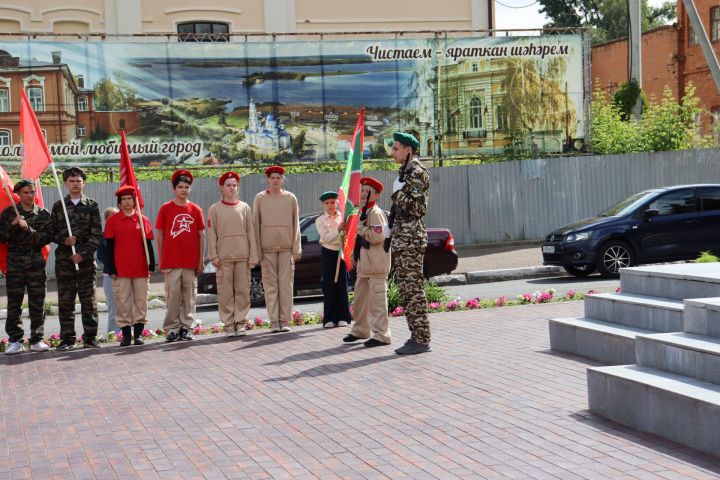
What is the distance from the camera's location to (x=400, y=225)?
10.5 meters

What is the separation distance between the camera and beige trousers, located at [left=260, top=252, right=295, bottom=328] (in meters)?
12.9

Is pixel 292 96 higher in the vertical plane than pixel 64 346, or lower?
higher

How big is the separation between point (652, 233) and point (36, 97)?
14.8m

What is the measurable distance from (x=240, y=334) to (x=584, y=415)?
Result: 20.0 feet

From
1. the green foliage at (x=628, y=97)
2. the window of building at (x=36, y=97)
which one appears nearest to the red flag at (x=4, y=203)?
the window of building at (x=36, y=97)

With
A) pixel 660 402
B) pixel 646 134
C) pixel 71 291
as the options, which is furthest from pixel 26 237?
pixel 646 134

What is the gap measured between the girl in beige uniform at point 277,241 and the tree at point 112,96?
46.6 feet

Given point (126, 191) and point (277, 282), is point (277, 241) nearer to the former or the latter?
point (277, 282)

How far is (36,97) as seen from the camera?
25.9m

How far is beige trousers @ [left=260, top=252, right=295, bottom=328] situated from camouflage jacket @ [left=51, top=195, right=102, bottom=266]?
6.44ft

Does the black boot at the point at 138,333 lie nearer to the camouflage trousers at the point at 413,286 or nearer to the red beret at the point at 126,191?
the red beret at the point at 126,191

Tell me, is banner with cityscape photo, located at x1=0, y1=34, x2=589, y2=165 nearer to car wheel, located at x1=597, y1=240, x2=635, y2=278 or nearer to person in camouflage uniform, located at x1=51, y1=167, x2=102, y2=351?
car wheel, located at x1=597, y1=240, x2=635, y2=278

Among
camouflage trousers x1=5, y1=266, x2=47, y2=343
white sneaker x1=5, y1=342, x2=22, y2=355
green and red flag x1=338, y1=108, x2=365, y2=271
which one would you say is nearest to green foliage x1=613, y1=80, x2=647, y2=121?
green and red flag x1=338, y1=108, x2=365, y2=271

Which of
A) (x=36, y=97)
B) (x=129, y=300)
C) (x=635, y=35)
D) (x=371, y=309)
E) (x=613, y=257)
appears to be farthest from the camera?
(x=635, y=35)
